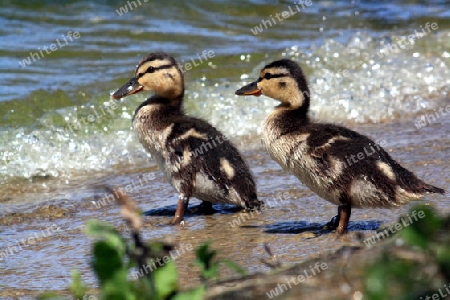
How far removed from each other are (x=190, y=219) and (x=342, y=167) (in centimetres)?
147

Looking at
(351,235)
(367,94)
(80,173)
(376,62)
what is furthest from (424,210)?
(376,62)

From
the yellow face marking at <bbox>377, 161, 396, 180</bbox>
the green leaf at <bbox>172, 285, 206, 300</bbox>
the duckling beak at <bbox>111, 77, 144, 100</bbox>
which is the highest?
the green leaf at <bbox>172, 285, 206, 300</bbox>

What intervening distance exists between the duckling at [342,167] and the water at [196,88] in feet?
1.18

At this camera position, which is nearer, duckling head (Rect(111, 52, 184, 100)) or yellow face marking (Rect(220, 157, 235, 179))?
yellow face marking (Rect(220, 157, 235, 179))

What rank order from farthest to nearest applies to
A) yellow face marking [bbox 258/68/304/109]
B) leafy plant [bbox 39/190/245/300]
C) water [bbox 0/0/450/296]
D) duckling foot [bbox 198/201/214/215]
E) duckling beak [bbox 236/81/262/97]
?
water [bbox 0/0/450/296], duckling foot [bbox 198/201/214/215], duckling beak [bbox 236/81/262/97], yellow face marking [bbox 258/68/304/109], leafy plant [bbox 39/190/245/300]

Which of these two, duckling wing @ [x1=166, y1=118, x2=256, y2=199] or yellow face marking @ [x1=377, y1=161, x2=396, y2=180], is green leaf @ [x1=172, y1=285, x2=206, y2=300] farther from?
duckling wing @ [x1=166, y1=118, x2=256, y2=199]

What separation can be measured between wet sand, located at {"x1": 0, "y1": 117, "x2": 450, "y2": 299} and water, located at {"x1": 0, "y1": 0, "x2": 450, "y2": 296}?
27 mm

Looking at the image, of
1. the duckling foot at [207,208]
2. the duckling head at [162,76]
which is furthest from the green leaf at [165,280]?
the duckling head at [162,76]

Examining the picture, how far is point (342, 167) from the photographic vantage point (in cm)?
518

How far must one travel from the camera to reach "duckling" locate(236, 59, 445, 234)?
16.9ft

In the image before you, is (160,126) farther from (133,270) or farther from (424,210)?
(424,210)

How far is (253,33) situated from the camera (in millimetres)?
13609

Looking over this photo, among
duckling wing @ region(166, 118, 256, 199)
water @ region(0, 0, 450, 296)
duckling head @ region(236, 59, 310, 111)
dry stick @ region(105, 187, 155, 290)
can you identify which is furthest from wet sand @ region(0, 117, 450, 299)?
dry stick @ region(105, 187, 155, 290)

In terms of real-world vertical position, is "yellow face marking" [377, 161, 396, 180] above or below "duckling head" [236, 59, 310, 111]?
below
